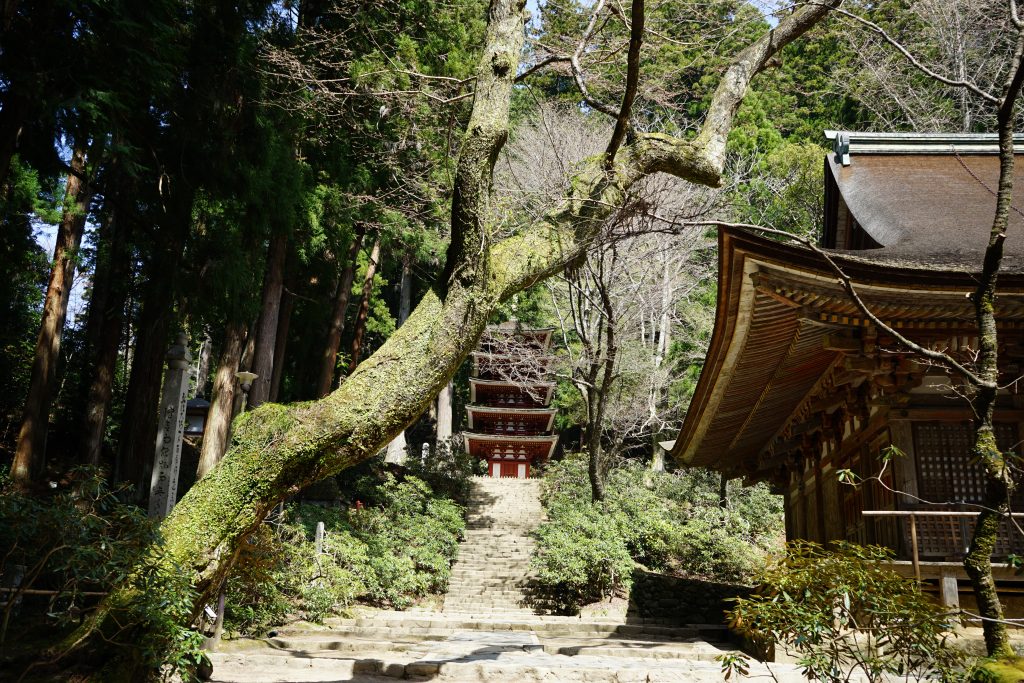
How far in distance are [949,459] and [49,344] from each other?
39.5 ft

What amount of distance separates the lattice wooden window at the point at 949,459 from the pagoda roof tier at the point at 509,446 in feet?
71.6

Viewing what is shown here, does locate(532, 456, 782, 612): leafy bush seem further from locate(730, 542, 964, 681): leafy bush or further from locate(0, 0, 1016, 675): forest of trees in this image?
locate(730, 542, 964, 681): leafy bush

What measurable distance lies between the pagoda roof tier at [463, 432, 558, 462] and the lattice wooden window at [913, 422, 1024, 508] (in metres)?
21.8

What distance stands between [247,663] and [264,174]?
276 inches

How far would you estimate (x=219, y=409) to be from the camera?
474 inches

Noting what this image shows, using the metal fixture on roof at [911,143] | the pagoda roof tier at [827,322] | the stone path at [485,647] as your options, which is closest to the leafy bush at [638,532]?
the stone path at [485,647]

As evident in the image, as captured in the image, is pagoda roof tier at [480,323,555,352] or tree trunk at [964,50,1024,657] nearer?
tree trunk at [964,50,1024,657]

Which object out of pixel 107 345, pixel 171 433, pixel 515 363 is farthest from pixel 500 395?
pixel 171 433

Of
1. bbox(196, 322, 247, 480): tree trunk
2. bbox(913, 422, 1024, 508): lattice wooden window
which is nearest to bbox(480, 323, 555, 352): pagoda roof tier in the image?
bbox(196, 322, 247, 480): tree trunk

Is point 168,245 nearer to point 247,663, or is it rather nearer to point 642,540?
point 247,663

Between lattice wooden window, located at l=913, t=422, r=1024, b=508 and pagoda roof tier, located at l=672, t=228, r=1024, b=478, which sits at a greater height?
pagoda roof tier, located at l=672, t=228, r=1024, b=478

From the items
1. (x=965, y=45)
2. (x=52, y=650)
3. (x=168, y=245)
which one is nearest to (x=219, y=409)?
(x=168, y=245)

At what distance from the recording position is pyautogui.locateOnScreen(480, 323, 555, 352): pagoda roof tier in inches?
824

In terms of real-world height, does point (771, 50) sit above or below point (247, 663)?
above
